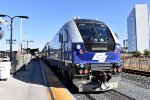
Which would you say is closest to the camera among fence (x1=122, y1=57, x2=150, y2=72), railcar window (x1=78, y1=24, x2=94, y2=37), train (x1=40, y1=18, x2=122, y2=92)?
train (x1=40, y1=18, x2=122, y2=92)

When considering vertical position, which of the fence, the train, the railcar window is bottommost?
the fence

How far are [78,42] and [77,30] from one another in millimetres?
890

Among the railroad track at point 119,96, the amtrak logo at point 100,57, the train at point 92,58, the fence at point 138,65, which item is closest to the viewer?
the railroad track at point 119,96

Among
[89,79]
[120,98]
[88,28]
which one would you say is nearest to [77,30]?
[88,28]

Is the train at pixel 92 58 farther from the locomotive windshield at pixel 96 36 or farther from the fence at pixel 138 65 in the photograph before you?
the fence at pixel 138 65

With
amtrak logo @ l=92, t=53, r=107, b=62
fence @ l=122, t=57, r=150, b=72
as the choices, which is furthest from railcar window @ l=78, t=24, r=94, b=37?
fence @ l=122, t=57, r=150, b=72

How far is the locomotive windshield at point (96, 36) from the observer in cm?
1395

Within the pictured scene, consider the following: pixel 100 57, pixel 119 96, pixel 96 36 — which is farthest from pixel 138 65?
pixel 119 96

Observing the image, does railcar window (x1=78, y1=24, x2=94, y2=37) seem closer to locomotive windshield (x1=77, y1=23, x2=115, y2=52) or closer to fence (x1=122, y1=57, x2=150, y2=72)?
locomotive windshield (x1=77, y1=23, x2=115, y2=52)

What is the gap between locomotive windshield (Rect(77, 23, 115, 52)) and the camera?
13.9 meters

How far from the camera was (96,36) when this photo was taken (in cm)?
1438

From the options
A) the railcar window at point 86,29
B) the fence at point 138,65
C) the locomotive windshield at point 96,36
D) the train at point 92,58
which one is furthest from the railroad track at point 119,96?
the fence at point 138,65

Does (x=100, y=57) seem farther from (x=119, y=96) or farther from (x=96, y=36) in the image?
(x=119, y=96)

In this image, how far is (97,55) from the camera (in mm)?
13875
